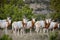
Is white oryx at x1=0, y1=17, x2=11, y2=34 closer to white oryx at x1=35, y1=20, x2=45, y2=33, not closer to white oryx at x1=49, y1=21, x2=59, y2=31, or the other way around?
white oryx at x1=35, y1=20, x2=45, y2=33

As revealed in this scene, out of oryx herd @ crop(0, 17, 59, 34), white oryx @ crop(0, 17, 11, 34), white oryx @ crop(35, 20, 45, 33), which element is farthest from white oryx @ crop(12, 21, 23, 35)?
white oryx @ crop(35, 20, 45, 33)

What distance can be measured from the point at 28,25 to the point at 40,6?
609 millimetres

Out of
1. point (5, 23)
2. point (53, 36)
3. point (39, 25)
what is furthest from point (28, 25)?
point (53, 36)

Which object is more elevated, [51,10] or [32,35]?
[51,10]

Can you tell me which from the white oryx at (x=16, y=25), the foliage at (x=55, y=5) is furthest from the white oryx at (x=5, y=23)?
the foliage at (x=55, y=5)

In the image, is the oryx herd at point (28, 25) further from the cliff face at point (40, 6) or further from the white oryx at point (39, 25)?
the cliff face at point (40, 6)

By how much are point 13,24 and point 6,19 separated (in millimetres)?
235

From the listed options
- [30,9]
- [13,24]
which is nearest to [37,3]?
[30,9]

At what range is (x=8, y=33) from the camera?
654 cm

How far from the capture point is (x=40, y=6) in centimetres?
695

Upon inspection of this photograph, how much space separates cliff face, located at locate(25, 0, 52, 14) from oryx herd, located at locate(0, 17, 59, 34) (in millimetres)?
267

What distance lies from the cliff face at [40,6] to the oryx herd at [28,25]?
27 cm

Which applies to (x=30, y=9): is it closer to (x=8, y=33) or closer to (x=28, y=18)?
(x=28, y=18)

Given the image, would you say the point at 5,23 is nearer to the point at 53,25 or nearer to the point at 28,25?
the point at 28,25
